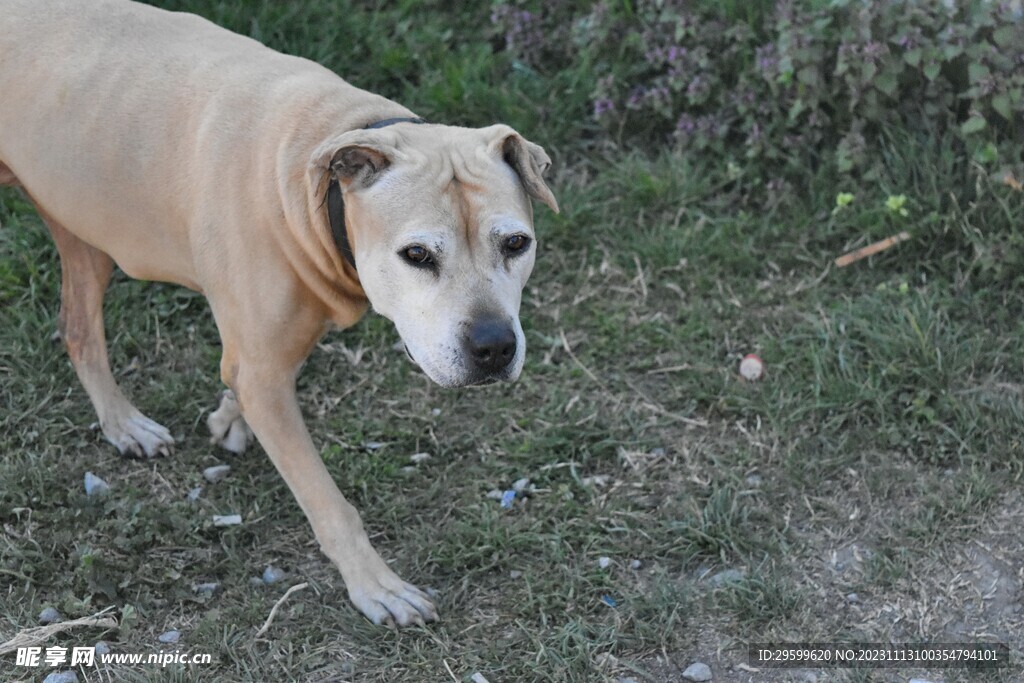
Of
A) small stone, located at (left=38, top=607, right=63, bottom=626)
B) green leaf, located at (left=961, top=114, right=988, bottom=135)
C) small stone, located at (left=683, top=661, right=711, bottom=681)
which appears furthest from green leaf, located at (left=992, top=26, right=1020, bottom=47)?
small stone, located at (left=38, top=607, right=63, bottom=626)

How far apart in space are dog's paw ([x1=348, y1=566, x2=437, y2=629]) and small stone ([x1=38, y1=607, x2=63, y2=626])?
907 mm

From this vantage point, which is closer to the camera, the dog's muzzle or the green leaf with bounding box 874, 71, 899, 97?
the dog's muzzle

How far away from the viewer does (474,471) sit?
434 cm

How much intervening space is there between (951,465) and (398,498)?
1977 millimetres

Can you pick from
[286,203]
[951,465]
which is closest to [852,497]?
[951,465]

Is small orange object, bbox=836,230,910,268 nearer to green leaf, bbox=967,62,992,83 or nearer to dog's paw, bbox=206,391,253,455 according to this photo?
green leaf, bbox=967,62,992,83

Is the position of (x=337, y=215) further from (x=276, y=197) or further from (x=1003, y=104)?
(x=1003, y=104)

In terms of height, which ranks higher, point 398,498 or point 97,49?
point 97,49

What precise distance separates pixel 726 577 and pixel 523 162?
150 centimetres

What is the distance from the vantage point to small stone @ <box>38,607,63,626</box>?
3.66 meters

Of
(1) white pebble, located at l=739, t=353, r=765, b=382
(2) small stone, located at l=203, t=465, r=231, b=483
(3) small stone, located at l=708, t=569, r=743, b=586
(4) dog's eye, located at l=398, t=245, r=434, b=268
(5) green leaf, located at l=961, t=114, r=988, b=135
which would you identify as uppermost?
(4) dog's eye, located at l=398, t=245, r=434, b=268

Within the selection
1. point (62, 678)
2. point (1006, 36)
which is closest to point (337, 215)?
point (62, 678)

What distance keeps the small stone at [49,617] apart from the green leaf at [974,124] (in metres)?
3.81

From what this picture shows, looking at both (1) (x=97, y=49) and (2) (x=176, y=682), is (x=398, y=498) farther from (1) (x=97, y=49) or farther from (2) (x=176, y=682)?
(1) (x=97, y=49)
